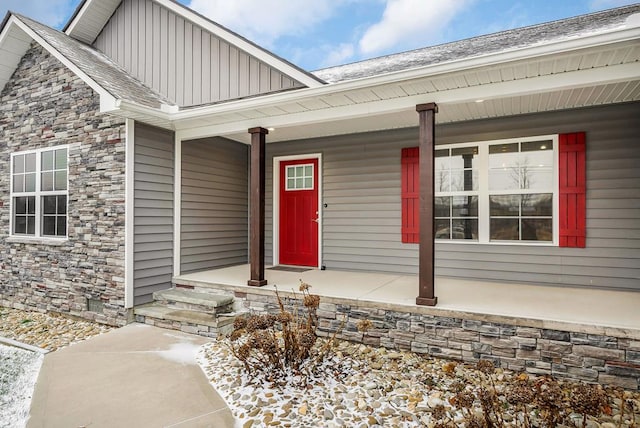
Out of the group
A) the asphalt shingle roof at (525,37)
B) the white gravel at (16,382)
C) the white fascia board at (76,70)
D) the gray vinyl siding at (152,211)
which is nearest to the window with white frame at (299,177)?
the asphalt shingle roof at (525,37)

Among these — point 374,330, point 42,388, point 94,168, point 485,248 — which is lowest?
point 42,388

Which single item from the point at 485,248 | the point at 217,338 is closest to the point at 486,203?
the point at 485,248

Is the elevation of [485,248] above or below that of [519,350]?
above

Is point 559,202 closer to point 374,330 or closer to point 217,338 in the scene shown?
point 374,330

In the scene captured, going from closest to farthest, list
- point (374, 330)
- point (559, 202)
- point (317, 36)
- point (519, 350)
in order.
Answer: point (519, 350) → point (374, 330) → point (559, 202) → point (317, 36)

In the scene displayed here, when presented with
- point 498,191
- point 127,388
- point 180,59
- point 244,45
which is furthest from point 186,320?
point 498,191

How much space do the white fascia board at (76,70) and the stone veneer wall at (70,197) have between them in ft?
0.93

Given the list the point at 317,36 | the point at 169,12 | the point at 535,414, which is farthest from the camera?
the point at 317,36

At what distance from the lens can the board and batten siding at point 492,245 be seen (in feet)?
14.2

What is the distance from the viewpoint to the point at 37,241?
18.4 feet

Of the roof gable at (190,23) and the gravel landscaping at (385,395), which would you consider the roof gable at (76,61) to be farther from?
the gravel landscaping at (385,395)

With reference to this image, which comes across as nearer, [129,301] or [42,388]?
[42,388]

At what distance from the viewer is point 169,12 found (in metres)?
5.74

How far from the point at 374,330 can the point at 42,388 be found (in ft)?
9.71
